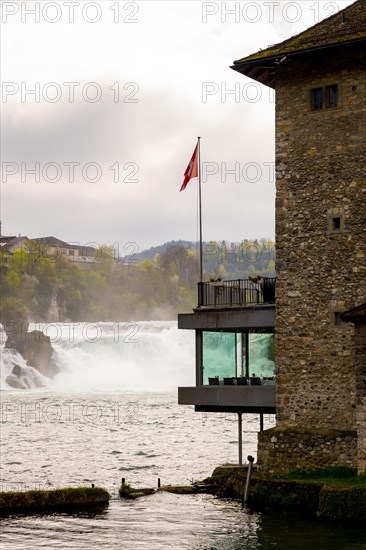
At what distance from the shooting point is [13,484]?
4578 centimetres

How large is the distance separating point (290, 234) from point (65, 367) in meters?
107

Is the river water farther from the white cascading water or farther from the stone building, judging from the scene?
the stone building

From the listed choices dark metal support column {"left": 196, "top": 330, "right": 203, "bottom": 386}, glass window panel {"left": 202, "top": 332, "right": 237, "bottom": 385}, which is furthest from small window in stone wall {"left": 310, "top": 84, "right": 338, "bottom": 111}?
dark metal support column {"left": 196, "top": 330, "right": 203, "bottom": 386}

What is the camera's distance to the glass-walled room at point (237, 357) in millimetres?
37562

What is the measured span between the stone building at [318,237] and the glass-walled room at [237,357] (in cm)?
275

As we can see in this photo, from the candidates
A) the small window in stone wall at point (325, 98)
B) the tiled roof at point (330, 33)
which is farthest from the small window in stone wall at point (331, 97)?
the tiled roof at point (330, 33)

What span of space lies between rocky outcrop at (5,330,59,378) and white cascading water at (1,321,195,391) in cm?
98

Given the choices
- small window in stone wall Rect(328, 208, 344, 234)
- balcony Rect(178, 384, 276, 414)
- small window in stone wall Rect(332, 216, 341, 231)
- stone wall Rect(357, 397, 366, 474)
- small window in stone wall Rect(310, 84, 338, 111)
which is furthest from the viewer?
balcony Rect(178, 384, 276, 414)

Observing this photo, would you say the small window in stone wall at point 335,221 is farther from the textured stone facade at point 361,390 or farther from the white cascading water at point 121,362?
the white cascading water at point 121,362

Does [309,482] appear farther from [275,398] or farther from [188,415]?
[188,415]

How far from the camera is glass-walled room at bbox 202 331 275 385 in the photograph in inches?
1479

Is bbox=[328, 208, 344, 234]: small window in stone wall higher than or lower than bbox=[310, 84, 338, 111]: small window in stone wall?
lower

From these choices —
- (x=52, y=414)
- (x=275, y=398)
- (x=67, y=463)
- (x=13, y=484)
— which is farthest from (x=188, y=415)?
(x=275, y=398)

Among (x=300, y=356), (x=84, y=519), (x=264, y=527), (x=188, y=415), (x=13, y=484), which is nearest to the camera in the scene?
(x=264, y=527)
